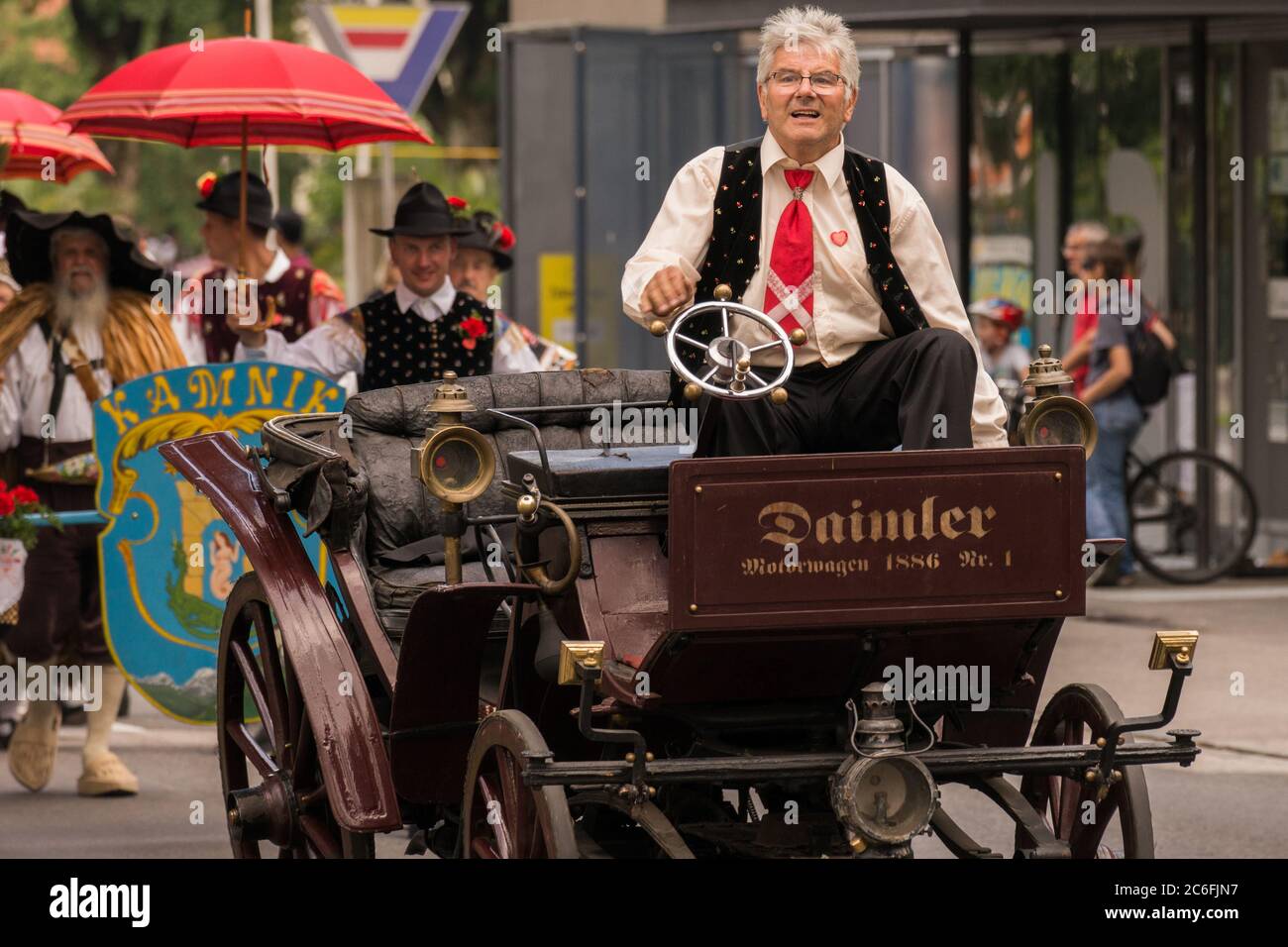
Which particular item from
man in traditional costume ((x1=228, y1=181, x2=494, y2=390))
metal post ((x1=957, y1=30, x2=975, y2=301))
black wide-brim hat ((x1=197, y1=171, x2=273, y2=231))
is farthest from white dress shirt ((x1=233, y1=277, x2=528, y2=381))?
metal post ((x1=957, y1=30, x2=975, y2=301))

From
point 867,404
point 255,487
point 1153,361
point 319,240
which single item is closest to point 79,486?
point 255,487

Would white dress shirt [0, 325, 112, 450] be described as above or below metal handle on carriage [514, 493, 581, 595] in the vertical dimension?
above

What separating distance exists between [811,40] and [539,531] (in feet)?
3.89

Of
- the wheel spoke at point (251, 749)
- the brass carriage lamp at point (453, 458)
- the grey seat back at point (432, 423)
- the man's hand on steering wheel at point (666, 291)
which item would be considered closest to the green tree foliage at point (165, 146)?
Answer: the grey seat back at point (432, 423)

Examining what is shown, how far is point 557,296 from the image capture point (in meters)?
11.9

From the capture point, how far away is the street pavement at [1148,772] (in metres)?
7.23

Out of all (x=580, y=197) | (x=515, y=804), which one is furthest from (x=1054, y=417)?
(x=580, y=197)

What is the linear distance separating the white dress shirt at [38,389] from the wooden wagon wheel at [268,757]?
254 cm

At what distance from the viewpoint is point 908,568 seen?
4344 millimetres

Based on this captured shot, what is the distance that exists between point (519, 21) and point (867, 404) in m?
8.26
